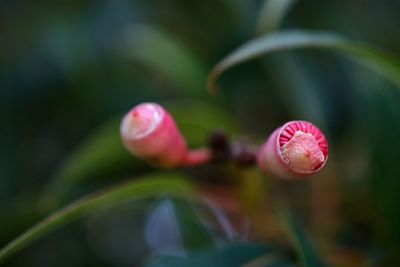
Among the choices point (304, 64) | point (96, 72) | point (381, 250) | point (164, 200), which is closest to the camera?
point (381, 250)

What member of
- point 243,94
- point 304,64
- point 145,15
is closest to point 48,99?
point 145,15

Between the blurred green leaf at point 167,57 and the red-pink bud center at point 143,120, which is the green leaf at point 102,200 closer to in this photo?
the red-pink bud center at point 143,120

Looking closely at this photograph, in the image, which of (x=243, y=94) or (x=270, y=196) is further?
(x=243, y=94)

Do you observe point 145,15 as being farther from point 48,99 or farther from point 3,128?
point 3,128

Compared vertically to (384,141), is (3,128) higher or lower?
higher

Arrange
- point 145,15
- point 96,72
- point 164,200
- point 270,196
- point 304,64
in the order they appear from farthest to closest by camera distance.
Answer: point 145,15
point 96,72
point 304,64
point 270,196
point 164,200

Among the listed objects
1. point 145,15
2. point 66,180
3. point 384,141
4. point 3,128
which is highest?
point 145,15
